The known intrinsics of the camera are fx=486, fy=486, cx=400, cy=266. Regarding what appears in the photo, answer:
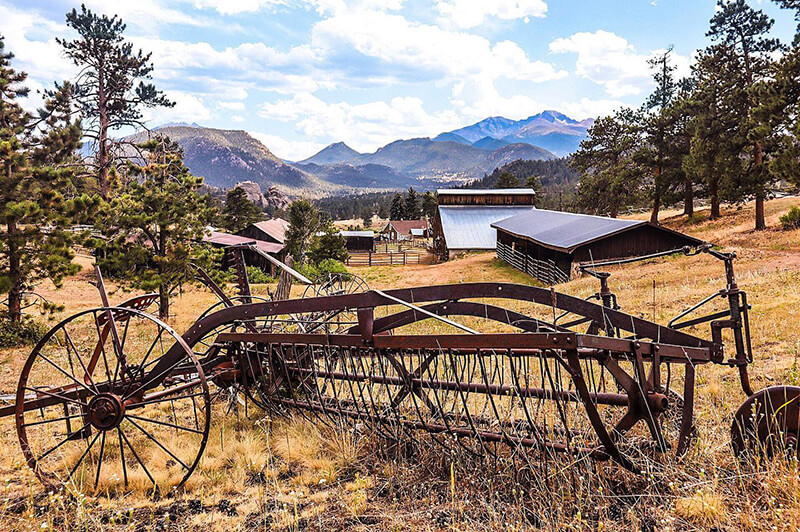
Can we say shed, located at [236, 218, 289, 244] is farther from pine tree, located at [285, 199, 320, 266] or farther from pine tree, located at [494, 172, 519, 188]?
pine tree, located at [494, 172, 519, 188]

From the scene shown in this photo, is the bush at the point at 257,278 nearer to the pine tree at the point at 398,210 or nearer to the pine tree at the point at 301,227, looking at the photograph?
the pine tree at the point at 301,227

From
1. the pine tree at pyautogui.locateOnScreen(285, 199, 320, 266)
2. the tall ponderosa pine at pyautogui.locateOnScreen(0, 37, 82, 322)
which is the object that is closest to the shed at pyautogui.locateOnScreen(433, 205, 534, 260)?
the pine tree at pyautogui.locateOnScreen(285, 199, 320, 266)

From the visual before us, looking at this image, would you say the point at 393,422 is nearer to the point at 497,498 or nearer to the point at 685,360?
the point at 497,498

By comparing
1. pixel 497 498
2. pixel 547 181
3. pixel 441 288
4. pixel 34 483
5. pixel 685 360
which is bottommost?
pixel 34 483

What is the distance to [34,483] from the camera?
3812 mm

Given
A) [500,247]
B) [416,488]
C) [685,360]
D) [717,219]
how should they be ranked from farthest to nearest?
[500,247] < [717,219] < [416,488] < [685,360]

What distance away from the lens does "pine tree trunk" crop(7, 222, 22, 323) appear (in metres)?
10.5

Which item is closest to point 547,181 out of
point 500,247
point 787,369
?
point 500,247

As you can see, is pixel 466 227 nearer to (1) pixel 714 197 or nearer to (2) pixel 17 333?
(1) pixel 714 197

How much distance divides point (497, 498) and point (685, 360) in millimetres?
1462

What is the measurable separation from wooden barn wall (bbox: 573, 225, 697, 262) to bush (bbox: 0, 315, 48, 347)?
18950mm

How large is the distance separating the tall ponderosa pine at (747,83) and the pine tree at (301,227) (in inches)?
941

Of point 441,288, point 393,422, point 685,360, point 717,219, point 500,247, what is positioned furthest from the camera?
point 500,247

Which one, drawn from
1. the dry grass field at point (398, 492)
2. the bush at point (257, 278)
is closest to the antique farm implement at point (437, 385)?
the dry grass field at point (398, 492)
